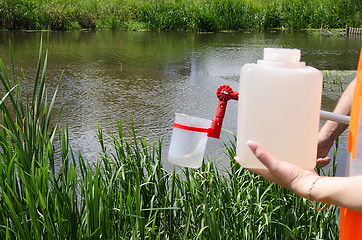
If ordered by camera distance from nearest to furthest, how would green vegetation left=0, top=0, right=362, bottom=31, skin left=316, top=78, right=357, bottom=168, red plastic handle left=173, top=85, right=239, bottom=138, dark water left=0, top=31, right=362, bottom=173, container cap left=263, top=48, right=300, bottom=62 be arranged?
container cap left=263, top=48, right=300, bottom=62, red plastic handle left=173, top=85, right=239, bottom=138, skin left=316, top=78, right=357, bottom=168, dark water left=0, top=31, right=362, bottom=173, green vegetation left=0, top=0, right=362, bottom=31

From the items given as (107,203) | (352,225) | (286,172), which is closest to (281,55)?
(286,172)

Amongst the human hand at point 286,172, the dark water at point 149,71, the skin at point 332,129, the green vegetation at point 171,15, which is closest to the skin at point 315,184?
the human hand at point 286,172

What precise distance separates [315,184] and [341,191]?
5cm

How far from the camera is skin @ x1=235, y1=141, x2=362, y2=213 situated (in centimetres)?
101

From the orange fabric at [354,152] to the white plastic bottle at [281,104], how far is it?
129mm

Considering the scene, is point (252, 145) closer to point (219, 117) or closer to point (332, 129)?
point (219, 117)

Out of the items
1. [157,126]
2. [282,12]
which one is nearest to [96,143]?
[157,126]

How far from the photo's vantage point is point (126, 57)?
10.5m

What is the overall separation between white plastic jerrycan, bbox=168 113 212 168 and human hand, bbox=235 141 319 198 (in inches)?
8.6

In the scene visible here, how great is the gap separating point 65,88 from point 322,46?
8.15 meters

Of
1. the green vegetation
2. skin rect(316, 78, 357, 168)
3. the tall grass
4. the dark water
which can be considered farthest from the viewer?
the green vegetation

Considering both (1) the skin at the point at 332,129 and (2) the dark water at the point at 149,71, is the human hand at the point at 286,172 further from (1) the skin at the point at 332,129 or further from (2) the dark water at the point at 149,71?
(2) the dark water at the point at 149,71

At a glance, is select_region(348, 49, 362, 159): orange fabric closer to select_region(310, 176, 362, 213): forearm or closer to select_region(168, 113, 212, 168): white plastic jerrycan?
select_region(310, 176, 362, 213): forearm

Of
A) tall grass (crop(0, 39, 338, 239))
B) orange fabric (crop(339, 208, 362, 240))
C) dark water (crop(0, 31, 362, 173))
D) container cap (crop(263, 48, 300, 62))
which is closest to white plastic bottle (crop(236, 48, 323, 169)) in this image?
container cap (crop(263, 48, 300, 62))
